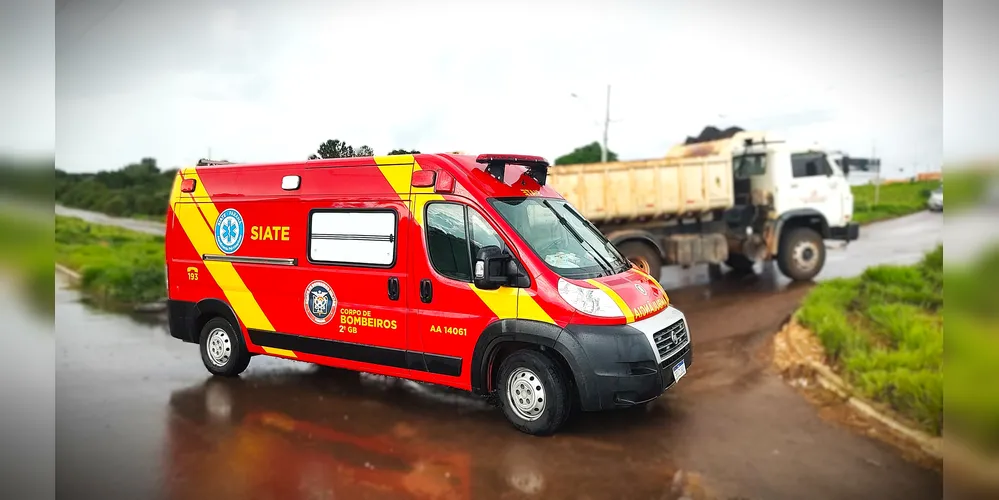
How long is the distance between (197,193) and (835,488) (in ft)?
21.0

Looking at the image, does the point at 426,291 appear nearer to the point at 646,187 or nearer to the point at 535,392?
the point at 535,392

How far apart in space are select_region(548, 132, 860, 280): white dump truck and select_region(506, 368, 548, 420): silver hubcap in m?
6.32

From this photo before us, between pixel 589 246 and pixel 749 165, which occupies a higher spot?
pixel 749 165

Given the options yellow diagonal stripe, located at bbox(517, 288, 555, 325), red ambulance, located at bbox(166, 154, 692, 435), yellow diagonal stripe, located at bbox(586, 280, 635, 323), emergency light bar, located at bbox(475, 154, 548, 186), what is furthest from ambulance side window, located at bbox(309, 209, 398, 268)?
yellow diagonal stripe, located at bbox(586, 280, 635, 323)

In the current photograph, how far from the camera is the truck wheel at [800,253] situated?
477 inches

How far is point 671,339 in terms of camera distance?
5164 mm

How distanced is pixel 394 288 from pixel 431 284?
38cm

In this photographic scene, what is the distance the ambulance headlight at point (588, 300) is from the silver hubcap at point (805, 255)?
8718 millimetres

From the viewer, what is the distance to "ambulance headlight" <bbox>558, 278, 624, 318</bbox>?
15.8ft

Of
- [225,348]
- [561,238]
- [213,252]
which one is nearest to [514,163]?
[561,238]

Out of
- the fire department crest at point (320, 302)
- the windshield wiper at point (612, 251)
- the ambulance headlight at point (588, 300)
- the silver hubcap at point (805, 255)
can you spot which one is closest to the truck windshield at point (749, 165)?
the silver hubcap at point (805, 255)

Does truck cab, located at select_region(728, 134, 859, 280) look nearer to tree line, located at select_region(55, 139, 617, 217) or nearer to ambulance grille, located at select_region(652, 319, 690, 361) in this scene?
tree line, located at select_region(55, 139, 617, 217)

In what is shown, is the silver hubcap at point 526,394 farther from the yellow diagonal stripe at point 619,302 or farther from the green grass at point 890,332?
the green grass at point 890,332

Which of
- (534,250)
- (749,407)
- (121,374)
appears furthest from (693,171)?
(121,374)
